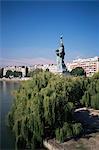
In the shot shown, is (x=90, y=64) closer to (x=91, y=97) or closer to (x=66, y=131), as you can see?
(x=91, y=97)

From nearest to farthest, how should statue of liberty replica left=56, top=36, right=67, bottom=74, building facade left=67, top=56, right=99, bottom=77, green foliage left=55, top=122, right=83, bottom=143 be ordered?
1. green foliage left=55, top=122, right=83, bottom=143
2. statue of liberty replica left=56, top=36, right=67, bottom=74
3. building facade left=67, top=56, right=99, bottom=77

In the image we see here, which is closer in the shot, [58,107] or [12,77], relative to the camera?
[58,107]

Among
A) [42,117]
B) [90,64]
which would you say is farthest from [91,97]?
[90,64]

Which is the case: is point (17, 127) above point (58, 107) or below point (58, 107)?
below

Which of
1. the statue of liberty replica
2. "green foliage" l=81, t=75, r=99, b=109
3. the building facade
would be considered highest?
the building facade

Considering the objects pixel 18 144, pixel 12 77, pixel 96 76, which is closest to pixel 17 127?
pixel 18 144

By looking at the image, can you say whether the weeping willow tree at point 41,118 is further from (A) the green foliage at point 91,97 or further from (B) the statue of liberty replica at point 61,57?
(B) the statue of liberty replica at point 61,57

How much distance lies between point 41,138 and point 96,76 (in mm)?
11066

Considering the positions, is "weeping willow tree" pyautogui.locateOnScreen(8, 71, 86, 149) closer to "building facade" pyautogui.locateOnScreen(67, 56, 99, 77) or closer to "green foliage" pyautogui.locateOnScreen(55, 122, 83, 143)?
"green foliage" pyautogui.locateOnScreen(55, 122, 83, 143)

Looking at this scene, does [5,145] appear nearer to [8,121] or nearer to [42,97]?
[8,121]

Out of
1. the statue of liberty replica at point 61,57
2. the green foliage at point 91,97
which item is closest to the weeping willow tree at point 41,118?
the green foliage at point 91,97

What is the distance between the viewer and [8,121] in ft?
33.8

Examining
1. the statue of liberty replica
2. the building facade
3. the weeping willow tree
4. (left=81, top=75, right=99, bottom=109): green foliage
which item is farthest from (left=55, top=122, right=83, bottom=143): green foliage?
the building facade

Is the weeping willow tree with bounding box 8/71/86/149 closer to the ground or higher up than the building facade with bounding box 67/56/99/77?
closer to the ground
